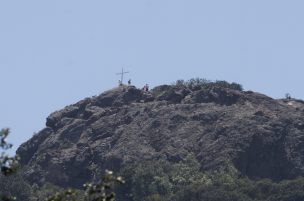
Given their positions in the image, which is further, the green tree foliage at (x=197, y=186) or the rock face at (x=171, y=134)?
the rock face at (x=171, y=134)

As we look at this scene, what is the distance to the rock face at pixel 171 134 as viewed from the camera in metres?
134

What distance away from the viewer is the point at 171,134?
453 ft

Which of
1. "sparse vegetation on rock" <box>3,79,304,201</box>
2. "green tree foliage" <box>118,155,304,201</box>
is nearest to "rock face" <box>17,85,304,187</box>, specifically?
"sparse vegetation on rock" <box>3,79,304,201</box>

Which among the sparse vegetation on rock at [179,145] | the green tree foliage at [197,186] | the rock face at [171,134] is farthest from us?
the rock face at [171,134]

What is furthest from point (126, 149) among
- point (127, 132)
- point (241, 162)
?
point (241, 162)

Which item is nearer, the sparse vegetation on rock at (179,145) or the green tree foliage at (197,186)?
the green tree foliage at (197,186)

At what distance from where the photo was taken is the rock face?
134m

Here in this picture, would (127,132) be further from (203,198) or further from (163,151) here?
(203,198)

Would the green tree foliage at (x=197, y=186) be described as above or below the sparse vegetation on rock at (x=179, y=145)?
below

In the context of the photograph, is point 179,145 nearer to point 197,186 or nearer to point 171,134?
point 171,134

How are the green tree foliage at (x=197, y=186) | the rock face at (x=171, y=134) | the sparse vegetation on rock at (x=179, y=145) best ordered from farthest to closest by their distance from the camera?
the rock face at (x=171, y=134), the sparse vegetation on rock at (x=179, y=145), the green tree foliage at (x=197, y=186)

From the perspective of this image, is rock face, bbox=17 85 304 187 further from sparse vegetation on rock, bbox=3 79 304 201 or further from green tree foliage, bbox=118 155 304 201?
green tree foliage, bbox=118 155 304 201

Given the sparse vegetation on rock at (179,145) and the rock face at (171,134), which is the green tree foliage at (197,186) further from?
the rock face at (171,134)

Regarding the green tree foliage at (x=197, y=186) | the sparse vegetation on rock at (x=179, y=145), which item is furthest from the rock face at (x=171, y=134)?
the green tree foliage at (x=197, y=186)
